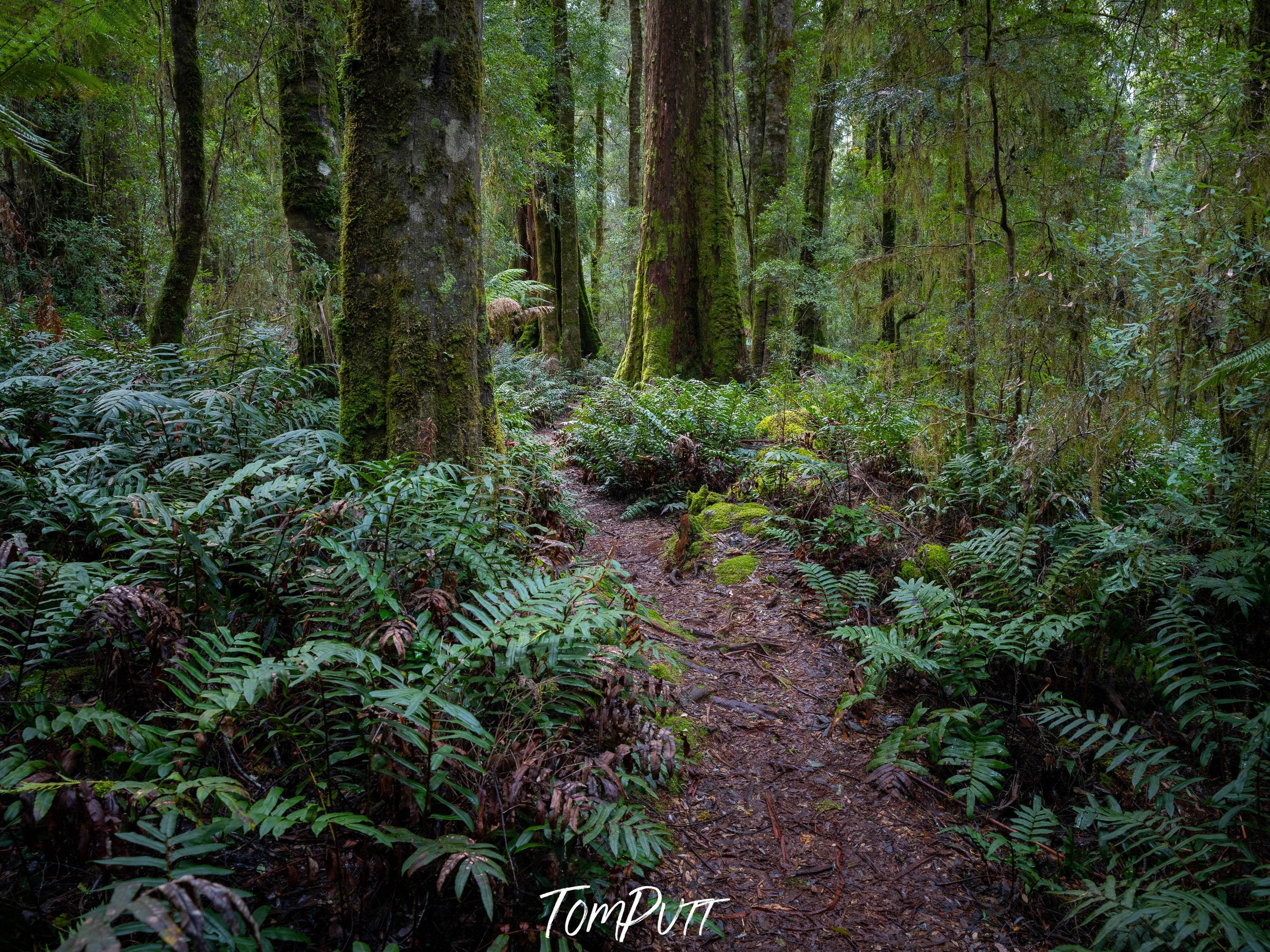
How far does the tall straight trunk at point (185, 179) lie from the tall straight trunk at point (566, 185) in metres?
9.74

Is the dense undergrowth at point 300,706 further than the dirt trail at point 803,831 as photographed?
No

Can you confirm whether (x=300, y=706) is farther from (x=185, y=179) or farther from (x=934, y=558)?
(x=185, y=179)

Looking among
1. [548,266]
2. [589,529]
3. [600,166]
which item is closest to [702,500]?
[589,529]

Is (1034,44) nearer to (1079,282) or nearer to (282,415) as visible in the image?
(1079,282)

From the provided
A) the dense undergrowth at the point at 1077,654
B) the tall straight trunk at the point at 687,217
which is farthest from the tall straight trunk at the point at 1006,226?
the tall straight trunk at the point at 687,217

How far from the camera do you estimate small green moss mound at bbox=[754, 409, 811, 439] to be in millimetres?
7379

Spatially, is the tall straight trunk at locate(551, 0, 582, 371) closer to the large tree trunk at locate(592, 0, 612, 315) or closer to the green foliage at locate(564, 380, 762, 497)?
the large tree trunk at locate(592, 0, 612, 315)

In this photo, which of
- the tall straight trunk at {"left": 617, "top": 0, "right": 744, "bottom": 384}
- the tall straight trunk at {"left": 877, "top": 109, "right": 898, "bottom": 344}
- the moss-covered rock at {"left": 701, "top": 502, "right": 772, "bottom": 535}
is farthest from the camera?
the tall straight trunk at {"left": 617, "top": 0, "right": 744, "bottom": 384}

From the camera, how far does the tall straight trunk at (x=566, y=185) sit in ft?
50.0

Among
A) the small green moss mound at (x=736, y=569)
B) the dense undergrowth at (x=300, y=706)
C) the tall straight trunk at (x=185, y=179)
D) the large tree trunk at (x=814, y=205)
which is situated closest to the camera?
the dense undergrowth at (x=300, y=706)

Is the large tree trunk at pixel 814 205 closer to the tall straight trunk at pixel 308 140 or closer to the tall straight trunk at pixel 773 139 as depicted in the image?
the tall straight trunk at pixel 773 139

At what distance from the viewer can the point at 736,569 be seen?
214 inches

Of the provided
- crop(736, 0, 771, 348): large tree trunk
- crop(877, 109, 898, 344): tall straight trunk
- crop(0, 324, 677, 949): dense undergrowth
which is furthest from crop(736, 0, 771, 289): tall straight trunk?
crop(0, 324, 677, 949): dense undergrowth

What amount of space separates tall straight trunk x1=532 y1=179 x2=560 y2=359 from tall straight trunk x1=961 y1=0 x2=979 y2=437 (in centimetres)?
1093
